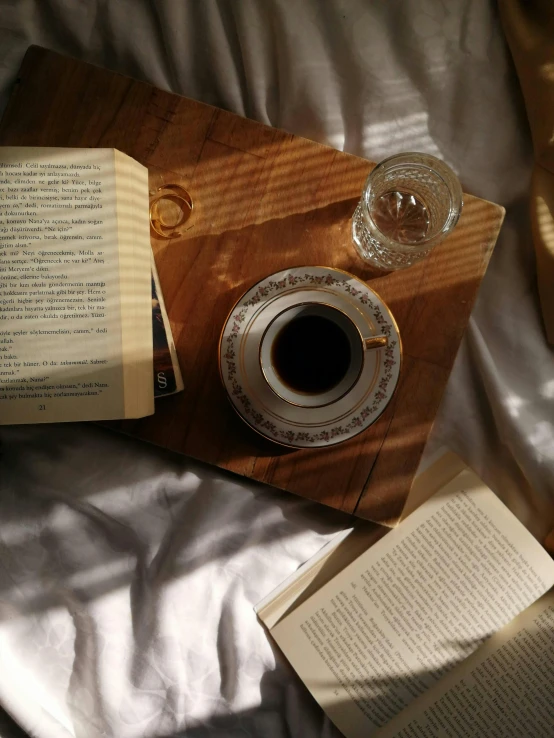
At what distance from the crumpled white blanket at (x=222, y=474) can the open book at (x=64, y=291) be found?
0.51 ft

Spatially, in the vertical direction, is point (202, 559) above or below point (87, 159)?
below

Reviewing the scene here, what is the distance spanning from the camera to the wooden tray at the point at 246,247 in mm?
746

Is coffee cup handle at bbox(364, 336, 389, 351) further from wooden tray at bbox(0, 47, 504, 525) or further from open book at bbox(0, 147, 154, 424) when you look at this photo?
open book at bbox(0, 147, 154, 424)

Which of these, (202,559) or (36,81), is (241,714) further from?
(36,81)

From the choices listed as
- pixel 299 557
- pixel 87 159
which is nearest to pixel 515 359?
pixel 299 557

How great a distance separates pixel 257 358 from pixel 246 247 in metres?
0.14

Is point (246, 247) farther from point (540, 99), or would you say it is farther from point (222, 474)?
point (540, 99)

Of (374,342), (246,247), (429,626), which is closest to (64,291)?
(246,247)

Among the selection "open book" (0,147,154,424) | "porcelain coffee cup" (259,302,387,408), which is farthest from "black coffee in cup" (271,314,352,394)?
"open book" (0,147,154,424)

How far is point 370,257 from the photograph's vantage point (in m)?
0.75

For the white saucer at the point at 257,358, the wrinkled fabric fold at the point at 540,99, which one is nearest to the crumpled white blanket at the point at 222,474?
the wrinkled fabric fold at the point at 540,99

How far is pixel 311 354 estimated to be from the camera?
0.71 metres

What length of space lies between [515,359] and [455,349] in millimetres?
150

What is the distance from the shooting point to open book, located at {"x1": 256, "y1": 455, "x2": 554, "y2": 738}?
80 centimetres
